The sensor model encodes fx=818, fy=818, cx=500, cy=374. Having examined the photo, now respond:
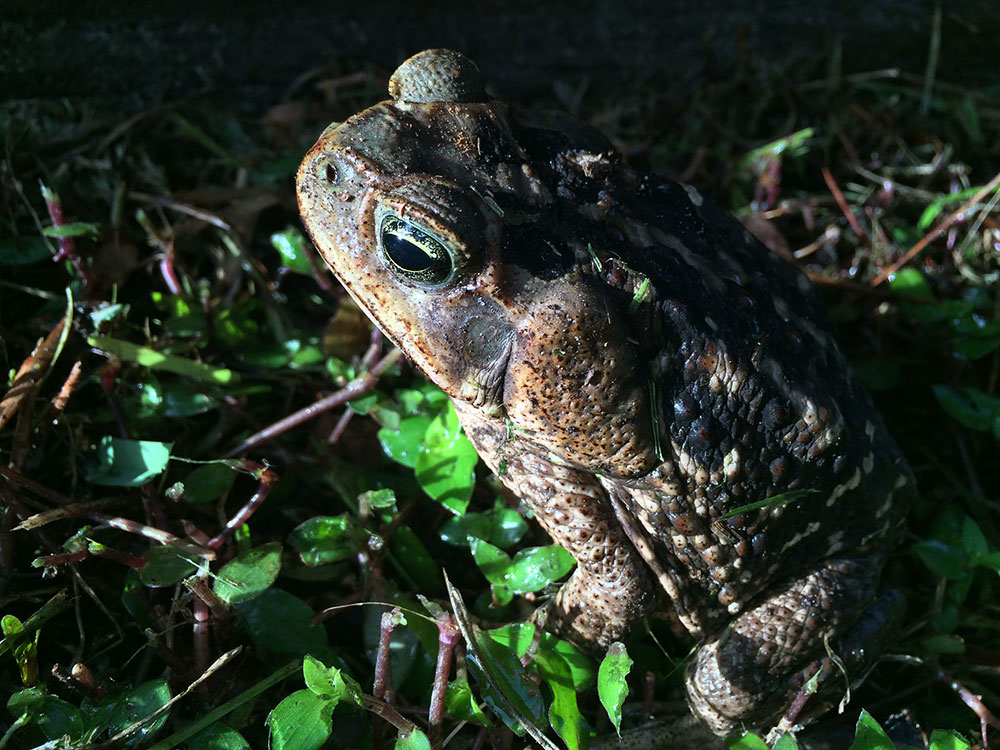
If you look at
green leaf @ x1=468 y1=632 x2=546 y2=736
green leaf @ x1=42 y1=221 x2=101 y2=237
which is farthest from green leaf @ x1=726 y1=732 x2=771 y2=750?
green leaf @ x1=42 y1=221 x2=101 y2=237

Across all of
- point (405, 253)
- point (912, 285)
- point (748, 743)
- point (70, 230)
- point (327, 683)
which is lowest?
point (748, 743)

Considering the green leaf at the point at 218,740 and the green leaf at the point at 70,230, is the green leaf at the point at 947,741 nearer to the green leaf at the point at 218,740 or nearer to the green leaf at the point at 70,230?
the green leaf at the point at 218,740

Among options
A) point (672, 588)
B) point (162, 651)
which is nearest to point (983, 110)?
point (672, 588)

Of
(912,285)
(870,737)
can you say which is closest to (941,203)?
(912,285)

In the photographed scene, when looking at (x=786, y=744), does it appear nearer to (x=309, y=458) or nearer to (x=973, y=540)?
(x=973, y=540)

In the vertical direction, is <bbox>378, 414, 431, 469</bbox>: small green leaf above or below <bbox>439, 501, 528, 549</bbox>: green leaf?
above

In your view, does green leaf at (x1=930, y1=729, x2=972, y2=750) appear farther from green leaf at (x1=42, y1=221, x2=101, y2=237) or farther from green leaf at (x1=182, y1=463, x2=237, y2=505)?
green leaf at (x1=42, y1=221, x2=101, y2=237)

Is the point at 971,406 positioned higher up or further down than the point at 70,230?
further down
